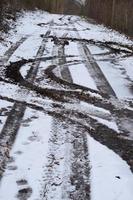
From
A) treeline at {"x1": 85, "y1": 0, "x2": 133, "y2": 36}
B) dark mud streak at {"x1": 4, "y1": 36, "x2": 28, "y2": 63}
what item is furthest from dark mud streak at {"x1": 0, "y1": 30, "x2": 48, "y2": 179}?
treeline at {"x1": 85, "y1": 0, "x2": 133, "y2": 36}

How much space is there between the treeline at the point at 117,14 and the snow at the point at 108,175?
68.8ft

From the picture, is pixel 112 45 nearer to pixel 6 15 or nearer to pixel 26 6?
pixel 6 15

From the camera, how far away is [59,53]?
15242 millimetres

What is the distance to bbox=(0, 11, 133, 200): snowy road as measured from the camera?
5.15 m

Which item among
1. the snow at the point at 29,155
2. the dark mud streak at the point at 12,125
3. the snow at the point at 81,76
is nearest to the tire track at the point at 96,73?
the snow at the point at 81,76

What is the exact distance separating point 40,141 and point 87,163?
1.01m

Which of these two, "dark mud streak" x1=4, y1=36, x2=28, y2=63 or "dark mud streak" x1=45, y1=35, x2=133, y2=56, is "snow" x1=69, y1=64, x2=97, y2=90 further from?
"dark mud streak" x1=45, y1=35, x2=133, y2=56

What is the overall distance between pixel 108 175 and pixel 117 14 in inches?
1073

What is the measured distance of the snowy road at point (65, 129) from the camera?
515 cm

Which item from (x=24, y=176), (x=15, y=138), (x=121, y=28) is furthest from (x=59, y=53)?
(x=121, y=28)

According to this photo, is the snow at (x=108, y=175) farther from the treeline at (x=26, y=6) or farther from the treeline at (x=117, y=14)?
the treeline at (x=117, y=14)

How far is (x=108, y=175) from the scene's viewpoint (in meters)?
5.45

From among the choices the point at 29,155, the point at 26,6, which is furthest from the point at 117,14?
the point at 29,155

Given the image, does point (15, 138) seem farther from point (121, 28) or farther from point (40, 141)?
point (121, 28)
